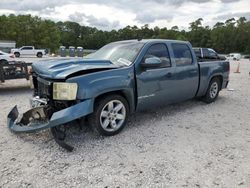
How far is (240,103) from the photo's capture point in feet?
25.5

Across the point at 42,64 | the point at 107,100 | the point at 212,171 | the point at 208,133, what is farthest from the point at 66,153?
the point at 208,133

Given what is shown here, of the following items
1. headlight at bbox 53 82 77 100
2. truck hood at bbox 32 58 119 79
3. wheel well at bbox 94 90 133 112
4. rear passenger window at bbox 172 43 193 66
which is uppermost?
rear passenger window at bbox 172 43 193 66

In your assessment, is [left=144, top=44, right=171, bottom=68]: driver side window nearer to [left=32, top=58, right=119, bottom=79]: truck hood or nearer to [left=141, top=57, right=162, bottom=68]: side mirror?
[left=141, top=57, right=162, bottom=68]: side mirror

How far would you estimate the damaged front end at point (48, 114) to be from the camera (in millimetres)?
4086

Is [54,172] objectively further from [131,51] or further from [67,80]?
[131,51]

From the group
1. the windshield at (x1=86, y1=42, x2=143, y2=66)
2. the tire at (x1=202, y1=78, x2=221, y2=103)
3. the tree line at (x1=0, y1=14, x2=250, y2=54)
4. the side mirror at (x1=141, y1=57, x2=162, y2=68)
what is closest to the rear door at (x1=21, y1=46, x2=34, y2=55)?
the tree line at (x1=0, y1=14, x2=250, y2=54)

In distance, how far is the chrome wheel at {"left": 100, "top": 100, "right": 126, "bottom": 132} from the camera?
182 inches

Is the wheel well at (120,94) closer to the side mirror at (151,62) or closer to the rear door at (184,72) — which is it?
the side mirror at (151,62)

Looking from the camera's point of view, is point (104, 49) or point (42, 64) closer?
point (42, 64)

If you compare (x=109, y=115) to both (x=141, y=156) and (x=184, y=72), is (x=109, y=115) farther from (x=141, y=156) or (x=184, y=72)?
(x=184, y=72)

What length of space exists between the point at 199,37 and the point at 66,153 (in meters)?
101

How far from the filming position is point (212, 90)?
7488 mm

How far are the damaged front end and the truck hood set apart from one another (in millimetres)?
171

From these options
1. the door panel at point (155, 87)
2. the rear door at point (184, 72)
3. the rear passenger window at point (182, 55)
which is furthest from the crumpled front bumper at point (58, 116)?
the rear passenger window at point (182, 55)
